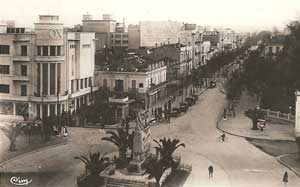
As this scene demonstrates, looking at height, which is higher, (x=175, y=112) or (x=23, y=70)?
(x=23, y=70)

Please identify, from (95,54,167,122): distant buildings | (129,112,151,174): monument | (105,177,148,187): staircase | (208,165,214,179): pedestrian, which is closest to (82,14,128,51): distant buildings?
(95,54,167,122): distant buildings

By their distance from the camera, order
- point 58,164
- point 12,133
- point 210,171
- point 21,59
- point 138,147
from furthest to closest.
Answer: point 21,59, point 12,133, point 58,164, point 138,147, point 210,171

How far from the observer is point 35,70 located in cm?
1777

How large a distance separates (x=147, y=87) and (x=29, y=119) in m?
6.07

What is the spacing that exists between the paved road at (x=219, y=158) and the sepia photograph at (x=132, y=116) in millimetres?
34

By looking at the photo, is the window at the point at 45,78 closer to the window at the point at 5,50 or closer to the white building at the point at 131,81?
the window at the point at 5,50

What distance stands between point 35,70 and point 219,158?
7779 millimetres

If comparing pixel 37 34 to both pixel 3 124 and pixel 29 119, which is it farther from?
pixel 3 124

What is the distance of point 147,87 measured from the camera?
2103 cm

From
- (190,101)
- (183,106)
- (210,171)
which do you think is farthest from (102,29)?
(210,171)

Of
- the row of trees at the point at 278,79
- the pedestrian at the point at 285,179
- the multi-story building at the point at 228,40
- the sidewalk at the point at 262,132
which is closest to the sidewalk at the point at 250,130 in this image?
the sidewalk at the point at 262,132

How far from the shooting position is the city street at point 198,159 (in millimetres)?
11352

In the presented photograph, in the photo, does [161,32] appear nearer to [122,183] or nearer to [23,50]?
[23,50]

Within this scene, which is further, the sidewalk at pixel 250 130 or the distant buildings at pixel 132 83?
the distant buildings at pixel 132 83
